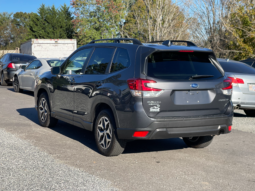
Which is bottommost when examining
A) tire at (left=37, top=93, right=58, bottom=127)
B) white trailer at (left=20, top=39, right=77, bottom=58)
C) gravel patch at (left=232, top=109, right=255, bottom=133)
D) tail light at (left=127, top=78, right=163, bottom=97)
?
gravel patch at (left=232, top=109, right=255, bottom=133)

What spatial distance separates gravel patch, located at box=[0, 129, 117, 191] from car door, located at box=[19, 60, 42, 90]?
26.9 ft

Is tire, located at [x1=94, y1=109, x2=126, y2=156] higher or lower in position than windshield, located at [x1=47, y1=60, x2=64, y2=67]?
lower

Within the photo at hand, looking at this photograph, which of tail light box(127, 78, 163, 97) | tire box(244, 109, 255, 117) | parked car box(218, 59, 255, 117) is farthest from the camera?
tire box(244, 109, 255, 117)

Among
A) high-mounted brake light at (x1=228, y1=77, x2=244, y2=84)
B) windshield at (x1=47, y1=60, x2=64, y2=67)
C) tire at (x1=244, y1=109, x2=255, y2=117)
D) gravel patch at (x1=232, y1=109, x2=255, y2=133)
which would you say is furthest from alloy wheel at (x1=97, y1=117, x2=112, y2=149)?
windshield at (x1=47, y1=60, x2=64, y2=67)

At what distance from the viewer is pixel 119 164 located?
17.0 feet

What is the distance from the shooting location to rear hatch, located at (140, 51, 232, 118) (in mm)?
4898

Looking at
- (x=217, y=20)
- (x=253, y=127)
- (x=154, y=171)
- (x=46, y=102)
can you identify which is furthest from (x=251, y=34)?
(x=154, y=171)

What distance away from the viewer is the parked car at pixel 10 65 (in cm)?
1802

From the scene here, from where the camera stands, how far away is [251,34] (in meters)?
21.5

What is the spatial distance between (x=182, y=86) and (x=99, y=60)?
165cm

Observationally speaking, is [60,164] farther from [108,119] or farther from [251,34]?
[251,34]

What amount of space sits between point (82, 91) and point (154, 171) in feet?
6.55

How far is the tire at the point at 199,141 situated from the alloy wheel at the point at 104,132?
A: 64.3 inches

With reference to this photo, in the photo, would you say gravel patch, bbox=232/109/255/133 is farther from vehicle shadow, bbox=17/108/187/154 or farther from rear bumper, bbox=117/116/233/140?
rear bumper, bbox=117/116/233/140
